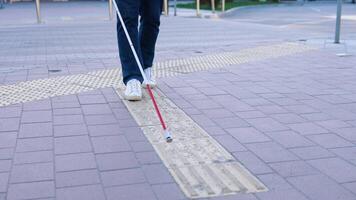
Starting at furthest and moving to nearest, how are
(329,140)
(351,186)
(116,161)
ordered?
1. (329,140)
2. (116,161)
3. (351,186)

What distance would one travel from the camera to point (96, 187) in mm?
2807

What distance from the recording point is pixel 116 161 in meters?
3.18

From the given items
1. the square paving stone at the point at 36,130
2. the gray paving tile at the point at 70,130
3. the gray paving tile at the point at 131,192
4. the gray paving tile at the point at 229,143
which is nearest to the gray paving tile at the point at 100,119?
the gray paving tile at the point at 70,130

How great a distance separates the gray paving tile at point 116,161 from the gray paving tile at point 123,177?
0.21 ft

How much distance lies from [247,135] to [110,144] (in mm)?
936

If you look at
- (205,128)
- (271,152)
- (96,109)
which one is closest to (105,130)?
(96,109)

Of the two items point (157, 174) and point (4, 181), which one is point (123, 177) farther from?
point (4, 181)

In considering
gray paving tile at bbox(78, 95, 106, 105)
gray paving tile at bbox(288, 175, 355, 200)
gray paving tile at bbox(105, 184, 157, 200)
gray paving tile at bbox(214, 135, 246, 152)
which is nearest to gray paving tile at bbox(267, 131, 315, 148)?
gray paving tile at bbox(214, 135, 246, 152)

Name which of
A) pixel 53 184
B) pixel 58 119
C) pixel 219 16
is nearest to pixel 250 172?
pixel 53 184

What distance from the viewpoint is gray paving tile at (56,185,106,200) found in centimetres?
269

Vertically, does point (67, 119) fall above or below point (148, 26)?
below

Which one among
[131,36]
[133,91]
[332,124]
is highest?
[131,36]

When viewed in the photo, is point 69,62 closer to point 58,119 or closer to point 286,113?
point 58,119

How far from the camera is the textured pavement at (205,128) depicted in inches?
112
